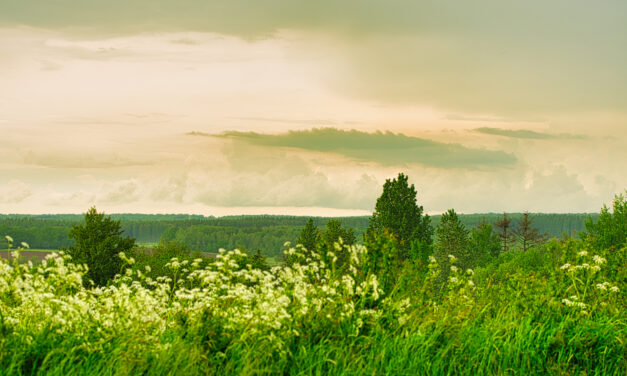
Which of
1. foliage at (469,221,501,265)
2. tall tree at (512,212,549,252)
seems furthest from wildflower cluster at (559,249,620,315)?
tall tree at (512,212,549,252)

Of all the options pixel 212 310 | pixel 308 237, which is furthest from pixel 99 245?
pixel 212 310

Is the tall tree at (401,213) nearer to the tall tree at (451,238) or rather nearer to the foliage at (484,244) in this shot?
the tall tree at (451,238)

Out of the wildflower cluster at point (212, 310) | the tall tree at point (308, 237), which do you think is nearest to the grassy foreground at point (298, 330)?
the wildflower cluster at point (212, 310)

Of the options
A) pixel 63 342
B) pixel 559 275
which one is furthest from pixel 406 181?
pixel 63 342

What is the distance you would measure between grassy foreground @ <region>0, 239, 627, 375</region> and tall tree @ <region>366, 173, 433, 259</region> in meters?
57.4

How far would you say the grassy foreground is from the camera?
5656 mm

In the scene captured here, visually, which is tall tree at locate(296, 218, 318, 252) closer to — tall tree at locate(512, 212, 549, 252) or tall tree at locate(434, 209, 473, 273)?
tall tree at locate(434, 209, 473, 273)

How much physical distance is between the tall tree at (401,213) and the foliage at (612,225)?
18.7m

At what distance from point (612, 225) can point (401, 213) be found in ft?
82.5

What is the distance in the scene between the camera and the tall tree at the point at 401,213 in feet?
213

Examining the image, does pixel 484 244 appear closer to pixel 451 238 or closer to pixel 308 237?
pixel 451 238

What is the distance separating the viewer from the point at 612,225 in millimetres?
65938

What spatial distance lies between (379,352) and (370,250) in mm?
1608

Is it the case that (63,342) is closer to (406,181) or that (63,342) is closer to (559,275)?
(559,275)
